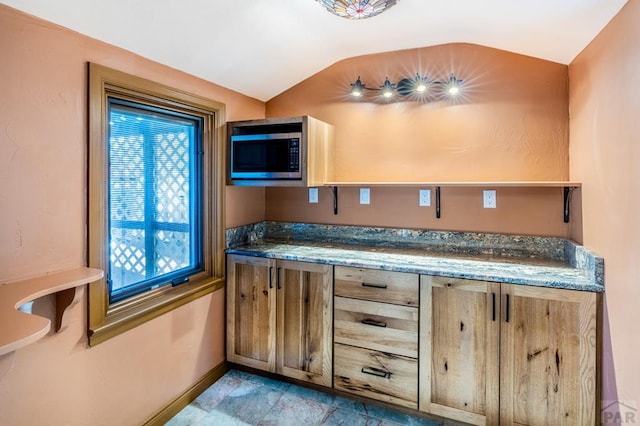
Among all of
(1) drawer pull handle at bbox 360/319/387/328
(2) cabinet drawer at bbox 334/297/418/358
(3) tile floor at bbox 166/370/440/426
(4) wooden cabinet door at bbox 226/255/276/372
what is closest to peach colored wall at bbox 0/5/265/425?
(3) tile floor at bbox 166/370/440/426

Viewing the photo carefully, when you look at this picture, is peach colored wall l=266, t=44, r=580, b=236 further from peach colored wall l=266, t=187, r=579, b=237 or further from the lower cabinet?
the lower cabinet

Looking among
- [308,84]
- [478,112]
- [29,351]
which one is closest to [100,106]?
[29,351]

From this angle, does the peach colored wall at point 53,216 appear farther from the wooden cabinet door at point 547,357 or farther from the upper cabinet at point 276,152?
the wooden cabinet door at point 547,357

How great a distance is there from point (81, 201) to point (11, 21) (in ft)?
Answer: 2.37

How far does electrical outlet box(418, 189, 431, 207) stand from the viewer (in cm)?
244

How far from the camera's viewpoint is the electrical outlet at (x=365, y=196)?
2.62 metres

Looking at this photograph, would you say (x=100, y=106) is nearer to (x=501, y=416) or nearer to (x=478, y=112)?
(x=478, y=112)

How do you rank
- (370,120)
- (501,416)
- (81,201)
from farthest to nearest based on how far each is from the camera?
(370,120)
(501,416)
(81,201)

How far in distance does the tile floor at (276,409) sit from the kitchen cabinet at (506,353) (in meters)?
0.32

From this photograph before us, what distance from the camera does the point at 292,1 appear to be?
180 cm

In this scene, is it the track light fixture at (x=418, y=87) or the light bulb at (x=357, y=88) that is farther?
the light bulb at (x=357, y=88)

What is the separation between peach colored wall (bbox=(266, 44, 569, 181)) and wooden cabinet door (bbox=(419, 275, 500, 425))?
0.88 metres

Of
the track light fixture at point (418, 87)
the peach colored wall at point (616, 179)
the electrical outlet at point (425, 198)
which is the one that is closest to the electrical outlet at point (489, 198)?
the electrical outlet at point (425, 198)

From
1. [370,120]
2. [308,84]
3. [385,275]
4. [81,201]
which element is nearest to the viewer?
[81,201]
